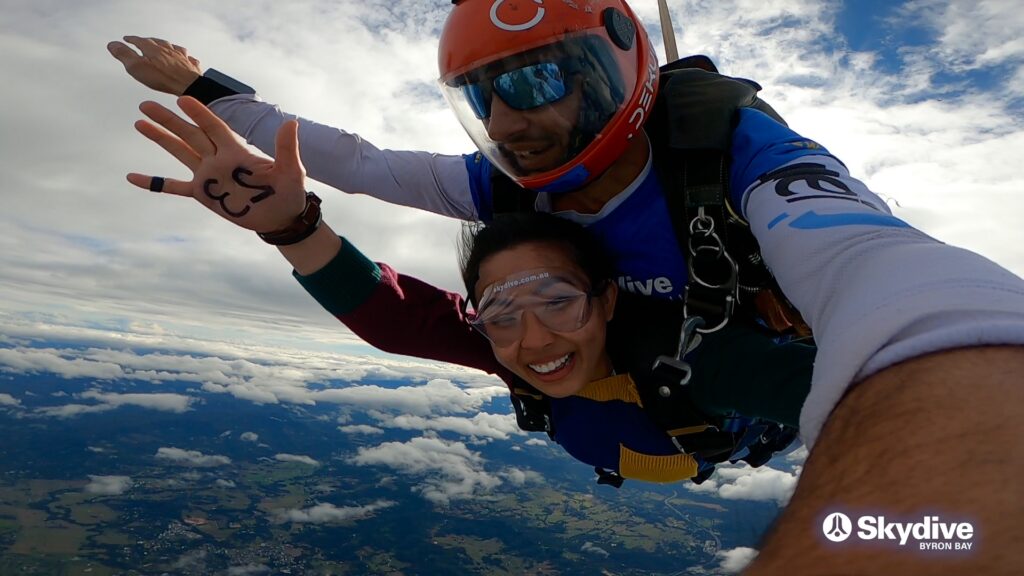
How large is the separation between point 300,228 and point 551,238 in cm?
110

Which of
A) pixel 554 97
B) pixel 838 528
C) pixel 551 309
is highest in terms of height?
pixel 554 97

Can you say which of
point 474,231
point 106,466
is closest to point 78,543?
point 106,466

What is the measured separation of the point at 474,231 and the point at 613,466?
1.47m

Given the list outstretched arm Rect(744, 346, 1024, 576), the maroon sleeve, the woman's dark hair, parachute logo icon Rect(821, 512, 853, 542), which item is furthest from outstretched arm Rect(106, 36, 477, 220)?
Answer: parachute logo icon Rect(821, 512, 853, 542)

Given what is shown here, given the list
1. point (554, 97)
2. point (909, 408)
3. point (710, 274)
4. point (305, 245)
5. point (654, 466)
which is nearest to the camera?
point (909, 408)

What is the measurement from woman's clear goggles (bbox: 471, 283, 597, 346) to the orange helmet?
494mm

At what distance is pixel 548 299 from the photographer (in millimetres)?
2285

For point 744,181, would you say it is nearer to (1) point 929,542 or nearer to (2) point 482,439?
(1) point 929,542

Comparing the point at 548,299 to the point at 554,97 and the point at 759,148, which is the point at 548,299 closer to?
the point at 554,97

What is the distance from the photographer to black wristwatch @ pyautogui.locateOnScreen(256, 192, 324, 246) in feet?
6.61

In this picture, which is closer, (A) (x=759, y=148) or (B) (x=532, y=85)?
(A) (x=759, y=148)

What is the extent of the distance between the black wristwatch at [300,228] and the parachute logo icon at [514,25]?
112 cm

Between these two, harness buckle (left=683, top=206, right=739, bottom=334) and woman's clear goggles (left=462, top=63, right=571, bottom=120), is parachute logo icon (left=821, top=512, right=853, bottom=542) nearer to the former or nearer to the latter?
harness buckle (left=683, top=206, right=739, bottom=334)

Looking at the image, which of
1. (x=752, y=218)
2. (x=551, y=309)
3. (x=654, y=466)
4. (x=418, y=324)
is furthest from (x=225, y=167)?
(x=654, y=466)
